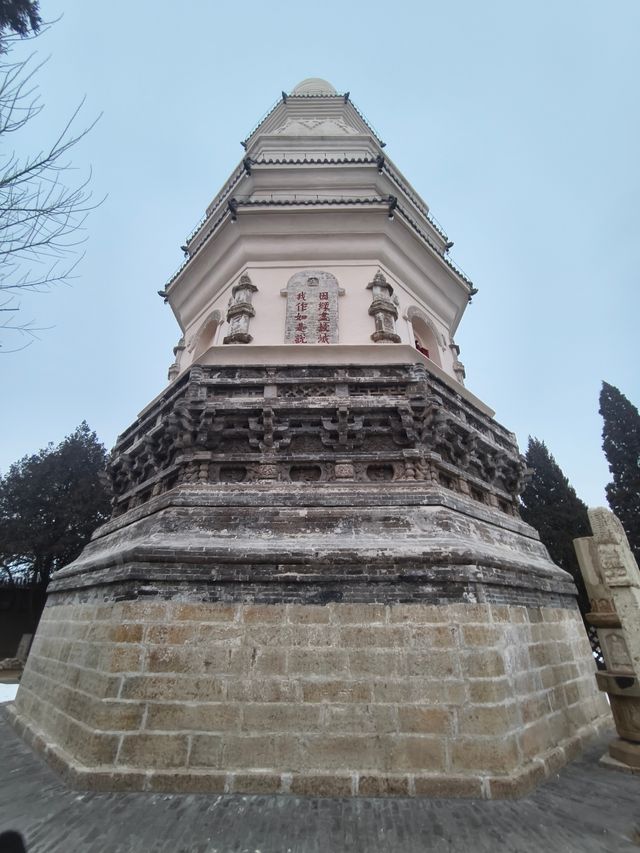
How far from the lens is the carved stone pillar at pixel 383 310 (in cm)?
840

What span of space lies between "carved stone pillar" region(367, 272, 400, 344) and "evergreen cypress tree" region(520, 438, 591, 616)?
14.0 metres

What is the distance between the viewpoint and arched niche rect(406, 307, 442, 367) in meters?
10.4

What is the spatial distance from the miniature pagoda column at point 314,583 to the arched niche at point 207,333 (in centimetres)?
108

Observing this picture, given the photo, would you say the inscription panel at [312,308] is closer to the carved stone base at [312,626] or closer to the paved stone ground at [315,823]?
the carved stone base at [312,626]

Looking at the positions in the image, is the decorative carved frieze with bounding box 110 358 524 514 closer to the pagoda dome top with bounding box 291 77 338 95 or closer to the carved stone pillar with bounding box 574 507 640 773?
the carved stone pillar with bounding box 574 507 640 773

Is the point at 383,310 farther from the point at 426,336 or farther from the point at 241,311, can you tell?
the point at 241,311

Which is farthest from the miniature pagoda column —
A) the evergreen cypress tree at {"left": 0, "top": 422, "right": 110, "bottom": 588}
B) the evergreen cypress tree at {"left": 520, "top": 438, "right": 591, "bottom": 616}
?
the evergreen cypress tree at {"left": 0, "top": 422, "right": 110, "bottom": 588}

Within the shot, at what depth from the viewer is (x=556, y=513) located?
20.6 metres

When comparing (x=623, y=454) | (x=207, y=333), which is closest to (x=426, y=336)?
(x=207, y=333)

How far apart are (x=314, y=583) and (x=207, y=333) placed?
24.1ft

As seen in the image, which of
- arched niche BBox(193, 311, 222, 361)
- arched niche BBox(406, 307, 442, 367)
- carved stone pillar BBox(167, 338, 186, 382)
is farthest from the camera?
carved stone pillar BBox(167, 338, 186, 382)

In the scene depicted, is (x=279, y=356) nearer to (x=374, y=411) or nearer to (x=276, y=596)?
(x=374, y=411)

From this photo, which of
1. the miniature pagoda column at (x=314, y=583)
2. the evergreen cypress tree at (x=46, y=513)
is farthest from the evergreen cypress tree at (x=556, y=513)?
→ the evergreen cypress tree at (x=46, y=513)

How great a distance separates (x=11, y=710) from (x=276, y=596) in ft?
21.6
